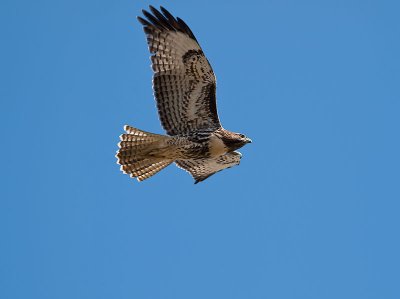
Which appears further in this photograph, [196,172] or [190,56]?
[196,172]

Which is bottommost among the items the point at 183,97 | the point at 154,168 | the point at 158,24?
the point at 154,168

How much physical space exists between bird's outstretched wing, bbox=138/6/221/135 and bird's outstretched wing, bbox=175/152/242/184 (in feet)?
2.45

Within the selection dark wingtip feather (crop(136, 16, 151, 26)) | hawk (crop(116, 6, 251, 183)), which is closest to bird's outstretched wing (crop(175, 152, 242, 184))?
hawk (crop(116, 6, 251, 183))

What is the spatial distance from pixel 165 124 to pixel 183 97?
0.51 m

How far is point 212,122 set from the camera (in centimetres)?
1584

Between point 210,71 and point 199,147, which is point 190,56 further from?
point 199,147

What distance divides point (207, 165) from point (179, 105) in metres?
1.32

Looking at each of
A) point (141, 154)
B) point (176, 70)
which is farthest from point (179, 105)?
point (141, 154)

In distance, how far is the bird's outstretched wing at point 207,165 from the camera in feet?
53.4

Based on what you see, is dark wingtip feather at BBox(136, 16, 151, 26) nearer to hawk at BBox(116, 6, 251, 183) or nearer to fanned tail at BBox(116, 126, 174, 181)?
hawk at BBox(116, 6, 251, 183)

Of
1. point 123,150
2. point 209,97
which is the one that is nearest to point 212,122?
point 209,97

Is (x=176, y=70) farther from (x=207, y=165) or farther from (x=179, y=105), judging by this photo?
(x=207, y=165)

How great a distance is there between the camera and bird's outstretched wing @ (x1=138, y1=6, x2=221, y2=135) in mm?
15500

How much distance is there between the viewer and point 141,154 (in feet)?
51.5
